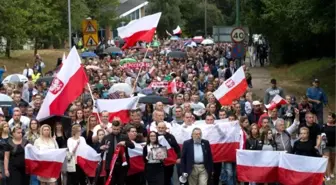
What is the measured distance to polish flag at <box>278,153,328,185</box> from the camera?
14.5 m

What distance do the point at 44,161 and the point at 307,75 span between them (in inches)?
1203

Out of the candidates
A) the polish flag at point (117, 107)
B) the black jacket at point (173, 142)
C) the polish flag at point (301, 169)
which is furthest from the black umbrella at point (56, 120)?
the polish flag at point (301, 169)

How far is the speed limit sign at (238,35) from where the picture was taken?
27594 mm

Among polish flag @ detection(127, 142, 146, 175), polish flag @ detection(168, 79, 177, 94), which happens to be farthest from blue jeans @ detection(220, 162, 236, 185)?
polish flag @ detection(168, 79, 177, 94)

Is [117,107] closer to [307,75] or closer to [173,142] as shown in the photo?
[173,142]

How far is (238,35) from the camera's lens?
27.7 m

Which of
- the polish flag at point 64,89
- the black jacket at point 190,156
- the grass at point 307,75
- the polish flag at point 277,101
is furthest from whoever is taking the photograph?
the grass at point 307,75

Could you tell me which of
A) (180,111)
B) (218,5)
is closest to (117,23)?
(218,5)

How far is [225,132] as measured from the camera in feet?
54.1

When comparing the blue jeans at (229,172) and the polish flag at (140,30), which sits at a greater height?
the polish flag at (140,30)

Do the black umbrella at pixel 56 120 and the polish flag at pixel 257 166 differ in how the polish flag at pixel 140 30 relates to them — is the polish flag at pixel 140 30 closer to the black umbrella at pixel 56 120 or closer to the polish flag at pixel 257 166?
the black umbrella at pixel 56 120

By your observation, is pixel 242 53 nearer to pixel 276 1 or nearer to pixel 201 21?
pixel 276 1

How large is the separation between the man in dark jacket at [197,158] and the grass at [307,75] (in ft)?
58.9

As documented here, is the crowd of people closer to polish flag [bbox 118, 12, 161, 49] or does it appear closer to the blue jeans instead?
the blue jeans
